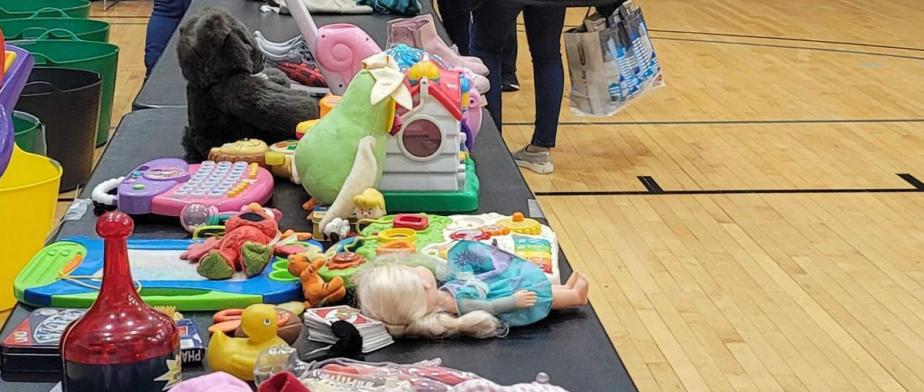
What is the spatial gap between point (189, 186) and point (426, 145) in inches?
12.2

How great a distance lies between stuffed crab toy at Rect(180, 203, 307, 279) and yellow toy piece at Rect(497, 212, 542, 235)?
246 millimetres

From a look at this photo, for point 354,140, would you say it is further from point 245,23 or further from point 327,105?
point 245,23

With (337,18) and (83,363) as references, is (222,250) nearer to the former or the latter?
(83,363)

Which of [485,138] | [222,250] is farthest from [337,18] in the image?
[222,250]

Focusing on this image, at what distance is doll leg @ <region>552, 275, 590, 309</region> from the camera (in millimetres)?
1194

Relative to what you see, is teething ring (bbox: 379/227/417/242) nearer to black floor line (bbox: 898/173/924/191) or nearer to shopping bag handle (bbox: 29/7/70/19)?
black floor line (bbox: 898/173/924/191)

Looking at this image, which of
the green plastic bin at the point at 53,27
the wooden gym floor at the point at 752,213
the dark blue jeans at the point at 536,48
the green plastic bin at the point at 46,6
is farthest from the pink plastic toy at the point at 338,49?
the green plastic bin at the point at 46,6

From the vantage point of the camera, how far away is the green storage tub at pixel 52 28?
142 inches

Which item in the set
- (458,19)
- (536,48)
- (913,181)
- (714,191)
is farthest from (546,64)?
(913,181)

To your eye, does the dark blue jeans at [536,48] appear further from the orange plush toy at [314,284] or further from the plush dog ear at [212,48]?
the orange plush toy at [314,284]

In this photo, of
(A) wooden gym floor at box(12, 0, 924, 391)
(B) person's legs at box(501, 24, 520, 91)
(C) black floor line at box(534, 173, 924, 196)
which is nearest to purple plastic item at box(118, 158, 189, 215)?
(A) wooden gym floor at box(12, 0, 924, 391)

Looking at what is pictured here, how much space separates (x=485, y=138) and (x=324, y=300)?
79cm

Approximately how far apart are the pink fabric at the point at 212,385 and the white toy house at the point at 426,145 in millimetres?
575

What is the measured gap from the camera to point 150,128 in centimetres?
185
